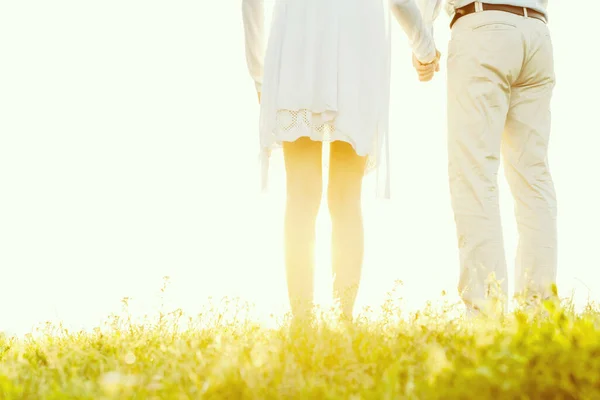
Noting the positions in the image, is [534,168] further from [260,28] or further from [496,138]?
[260,28]

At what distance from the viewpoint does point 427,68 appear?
431 centimetres

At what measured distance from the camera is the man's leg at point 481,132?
4086 mm

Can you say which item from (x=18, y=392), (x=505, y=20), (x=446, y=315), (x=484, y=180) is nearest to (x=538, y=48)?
(x=505, y=20)

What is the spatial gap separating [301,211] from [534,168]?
1.95 meters

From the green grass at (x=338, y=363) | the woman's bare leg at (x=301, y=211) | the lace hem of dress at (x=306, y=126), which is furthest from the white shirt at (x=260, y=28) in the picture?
the green grass at (x=338, y=363)

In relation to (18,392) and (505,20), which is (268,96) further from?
(18,392)

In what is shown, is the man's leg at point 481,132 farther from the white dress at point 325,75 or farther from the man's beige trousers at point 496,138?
the white dress at point 325,75

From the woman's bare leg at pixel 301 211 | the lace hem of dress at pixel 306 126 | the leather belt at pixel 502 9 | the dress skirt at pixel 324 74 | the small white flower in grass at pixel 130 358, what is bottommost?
the small white flower in grass at pixel 130 358

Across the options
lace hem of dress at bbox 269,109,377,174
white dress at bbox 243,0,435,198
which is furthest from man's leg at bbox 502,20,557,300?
lace hem of dress at bbox 269,109,377,174

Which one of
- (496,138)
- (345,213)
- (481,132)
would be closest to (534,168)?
(496,138)

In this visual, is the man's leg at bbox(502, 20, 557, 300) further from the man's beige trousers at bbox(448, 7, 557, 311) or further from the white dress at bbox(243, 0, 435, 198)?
the white dress at bbox(243, 0, 435, 198)

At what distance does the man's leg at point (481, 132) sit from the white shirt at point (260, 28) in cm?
35

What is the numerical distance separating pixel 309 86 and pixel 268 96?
0.26 metres

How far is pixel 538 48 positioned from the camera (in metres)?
4.26
